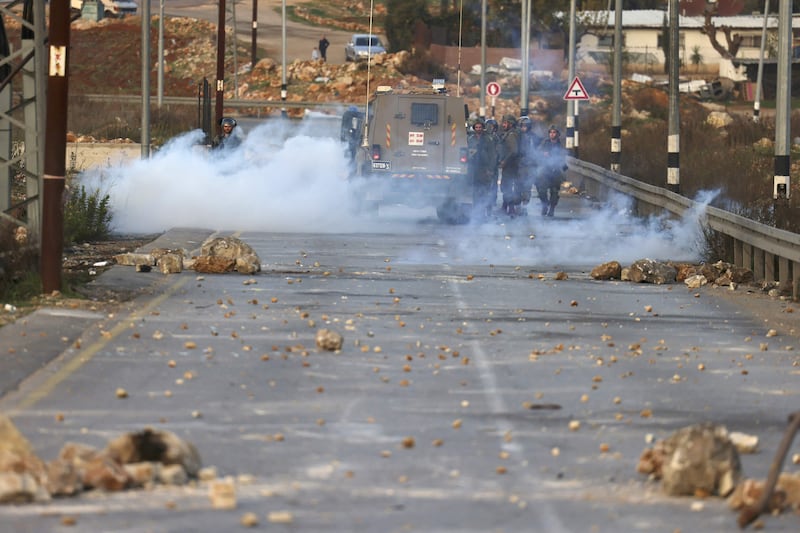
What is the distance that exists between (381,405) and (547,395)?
1330 millimetres

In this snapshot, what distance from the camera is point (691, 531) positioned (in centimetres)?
812

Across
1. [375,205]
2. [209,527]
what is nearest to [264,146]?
[375,205]

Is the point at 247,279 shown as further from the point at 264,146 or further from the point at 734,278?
the point at 264,146

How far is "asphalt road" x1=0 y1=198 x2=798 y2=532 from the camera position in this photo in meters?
8.48

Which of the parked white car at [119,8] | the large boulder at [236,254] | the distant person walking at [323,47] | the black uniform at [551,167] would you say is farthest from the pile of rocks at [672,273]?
the parked white car at [119,8]

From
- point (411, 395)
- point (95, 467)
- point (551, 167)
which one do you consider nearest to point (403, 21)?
point (551, 167)

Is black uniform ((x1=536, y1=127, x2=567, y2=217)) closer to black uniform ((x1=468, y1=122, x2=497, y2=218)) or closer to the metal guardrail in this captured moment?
black uniform ((x1=468, y1=122, x2=497, y2=218))

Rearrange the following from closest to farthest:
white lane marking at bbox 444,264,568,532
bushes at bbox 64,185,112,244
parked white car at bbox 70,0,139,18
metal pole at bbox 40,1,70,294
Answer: white lane marking at bbox 444,264,568,532, metal pole at bbox 40,1,70,294, bushes at bbox 64,185,112,244, parked white car at bbox 70,0,139,18

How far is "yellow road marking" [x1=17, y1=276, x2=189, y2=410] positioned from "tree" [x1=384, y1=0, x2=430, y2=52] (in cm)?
8229

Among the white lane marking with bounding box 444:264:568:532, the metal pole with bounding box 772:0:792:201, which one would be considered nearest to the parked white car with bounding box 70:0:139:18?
the metal pole with bounding box 772:0:792:201

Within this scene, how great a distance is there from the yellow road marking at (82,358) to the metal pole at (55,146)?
1.12 metres

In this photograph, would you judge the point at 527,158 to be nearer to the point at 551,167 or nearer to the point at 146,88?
the point at 551,167

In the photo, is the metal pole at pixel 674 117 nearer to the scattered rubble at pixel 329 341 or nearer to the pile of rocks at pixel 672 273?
the pile of rocks at pixel 672 273

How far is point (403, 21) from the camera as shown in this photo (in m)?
101
